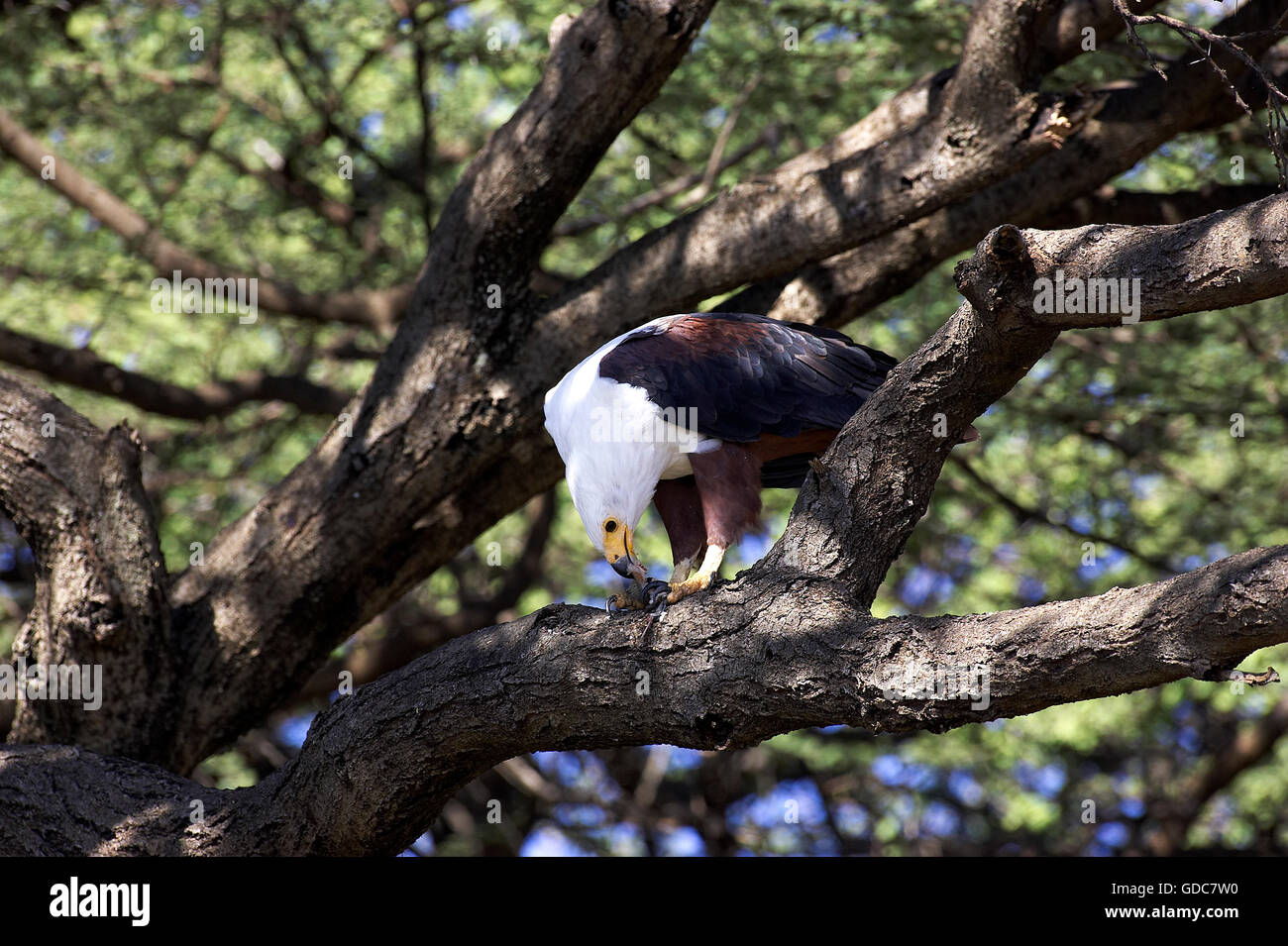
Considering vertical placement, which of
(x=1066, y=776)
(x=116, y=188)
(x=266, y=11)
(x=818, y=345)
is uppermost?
(x=266, y=11)

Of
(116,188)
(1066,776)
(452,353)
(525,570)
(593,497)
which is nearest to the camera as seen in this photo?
(593,497)

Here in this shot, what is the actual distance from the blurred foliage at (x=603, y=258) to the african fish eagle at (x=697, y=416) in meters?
2.33

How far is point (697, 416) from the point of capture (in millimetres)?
4551

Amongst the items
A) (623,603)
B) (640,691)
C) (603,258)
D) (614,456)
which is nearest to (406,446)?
(614,456)

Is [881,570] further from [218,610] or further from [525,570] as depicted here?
[525,570]

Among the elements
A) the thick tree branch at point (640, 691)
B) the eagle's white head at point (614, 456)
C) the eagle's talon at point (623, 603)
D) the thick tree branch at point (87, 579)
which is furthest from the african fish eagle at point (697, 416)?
the thick tree branch at point (87, 579)

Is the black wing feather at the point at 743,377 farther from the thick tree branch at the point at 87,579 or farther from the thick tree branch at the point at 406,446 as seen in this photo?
the thick tree branch at the point at 87,579

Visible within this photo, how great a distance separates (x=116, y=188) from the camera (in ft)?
27.8

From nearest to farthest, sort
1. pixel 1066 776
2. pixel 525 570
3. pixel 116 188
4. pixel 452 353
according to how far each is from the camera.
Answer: pixel 452 353, pixel 525 570, pixel 116 188, pixel 1066 776

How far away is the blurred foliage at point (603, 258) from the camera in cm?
736

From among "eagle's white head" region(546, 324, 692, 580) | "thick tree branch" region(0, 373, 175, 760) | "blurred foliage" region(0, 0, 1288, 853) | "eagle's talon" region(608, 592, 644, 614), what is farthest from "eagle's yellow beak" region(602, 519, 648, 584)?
"blurred foliage" region(0, 0, 1288, 853)

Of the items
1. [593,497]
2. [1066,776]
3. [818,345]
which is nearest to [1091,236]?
[818,345]

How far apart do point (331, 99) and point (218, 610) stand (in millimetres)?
3868

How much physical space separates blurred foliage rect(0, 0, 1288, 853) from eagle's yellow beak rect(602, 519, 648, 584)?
8.87 feet
